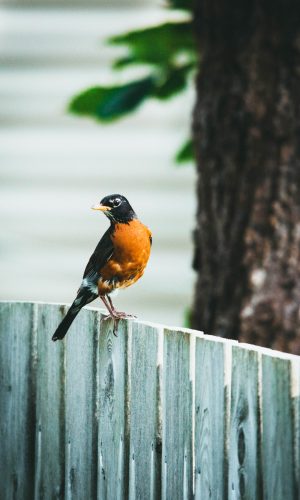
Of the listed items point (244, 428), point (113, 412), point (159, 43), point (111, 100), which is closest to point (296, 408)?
point (244, 428)

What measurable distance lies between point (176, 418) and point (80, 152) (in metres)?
4.42

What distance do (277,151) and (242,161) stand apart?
0.53ft

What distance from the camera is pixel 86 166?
673cm

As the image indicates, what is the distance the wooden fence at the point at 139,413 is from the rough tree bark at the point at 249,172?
96 cm

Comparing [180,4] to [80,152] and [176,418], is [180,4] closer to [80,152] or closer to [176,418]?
[80,152]

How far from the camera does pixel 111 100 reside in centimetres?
438

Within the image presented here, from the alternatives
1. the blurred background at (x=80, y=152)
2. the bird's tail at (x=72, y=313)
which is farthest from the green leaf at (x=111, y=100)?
Answer: the blurred background at (x=80, y=152)

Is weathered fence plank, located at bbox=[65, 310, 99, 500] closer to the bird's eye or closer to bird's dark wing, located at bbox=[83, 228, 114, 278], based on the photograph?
bird's dark wing, located at bbox=[83, 228, 114, 278]

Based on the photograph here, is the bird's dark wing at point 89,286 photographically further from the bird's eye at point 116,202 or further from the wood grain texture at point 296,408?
the wood grain texture at point 296,408

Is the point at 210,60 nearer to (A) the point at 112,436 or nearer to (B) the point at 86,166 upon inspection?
(A) the point at 112,436

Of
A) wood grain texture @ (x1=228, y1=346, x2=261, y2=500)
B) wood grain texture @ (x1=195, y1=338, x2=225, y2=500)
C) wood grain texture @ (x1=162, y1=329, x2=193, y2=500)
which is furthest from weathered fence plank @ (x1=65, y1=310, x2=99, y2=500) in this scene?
wood grain texture @ (x1=228, y1=346, x2=261, y2=500)

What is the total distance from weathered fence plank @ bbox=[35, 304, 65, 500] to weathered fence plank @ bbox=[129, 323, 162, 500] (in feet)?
1.49

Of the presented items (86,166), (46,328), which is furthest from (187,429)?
(86,166)

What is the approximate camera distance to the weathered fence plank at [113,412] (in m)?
2.75
